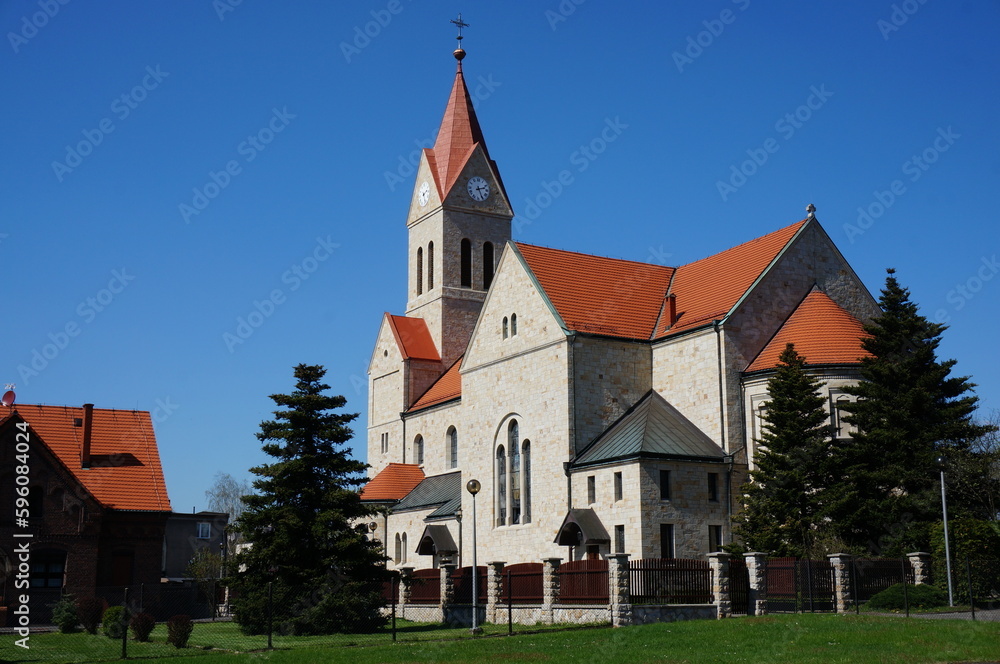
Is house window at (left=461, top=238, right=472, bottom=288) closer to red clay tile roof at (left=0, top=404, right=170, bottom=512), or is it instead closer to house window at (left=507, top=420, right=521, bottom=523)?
house window at (left=507, top=420, right=521, bottom=523)

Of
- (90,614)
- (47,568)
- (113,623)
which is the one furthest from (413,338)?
(113,623)

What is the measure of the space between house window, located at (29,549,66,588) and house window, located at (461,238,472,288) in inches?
1231

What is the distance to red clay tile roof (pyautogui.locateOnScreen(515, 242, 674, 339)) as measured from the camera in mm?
43344

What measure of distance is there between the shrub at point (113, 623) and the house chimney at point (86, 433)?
39.1ft

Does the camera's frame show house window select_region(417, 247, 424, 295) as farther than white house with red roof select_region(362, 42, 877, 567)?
Yes

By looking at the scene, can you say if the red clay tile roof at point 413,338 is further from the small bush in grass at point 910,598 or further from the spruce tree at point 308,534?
the small bush in grass at point 910,598

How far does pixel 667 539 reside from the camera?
3719cm

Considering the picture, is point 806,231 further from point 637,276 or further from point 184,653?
point 184,653

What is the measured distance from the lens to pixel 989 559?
30.6m

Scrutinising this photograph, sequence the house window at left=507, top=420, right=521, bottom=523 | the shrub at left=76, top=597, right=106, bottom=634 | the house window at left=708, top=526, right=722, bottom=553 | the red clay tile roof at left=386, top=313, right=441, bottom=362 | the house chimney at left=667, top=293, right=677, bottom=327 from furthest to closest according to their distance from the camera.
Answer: the red clay tile roof at left=386, top=313, right=441, bottom=362, the house window at left=507, top=420, right=521, bottom=523, the house chimney at left=667, top=293, right=677, bottom=327, the house window at left=708, top=526, right=722, bottom=553, the shrub at left=76, top=597, right=106, bottom=634

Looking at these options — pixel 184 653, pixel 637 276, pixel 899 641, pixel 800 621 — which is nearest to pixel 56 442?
pixel 184 653

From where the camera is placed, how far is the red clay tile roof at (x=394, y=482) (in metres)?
56.7

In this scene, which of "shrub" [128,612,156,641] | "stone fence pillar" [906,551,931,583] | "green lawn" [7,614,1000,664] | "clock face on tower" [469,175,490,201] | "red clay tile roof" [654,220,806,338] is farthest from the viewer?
"clock face on tower" [469,175,490,201]

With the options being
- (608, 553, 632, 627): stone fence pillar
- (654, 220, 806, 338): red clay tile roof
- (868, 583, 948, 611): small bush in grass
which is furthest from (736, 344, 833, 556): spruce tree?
(608, 553, 632, 627): stone fence pillar
